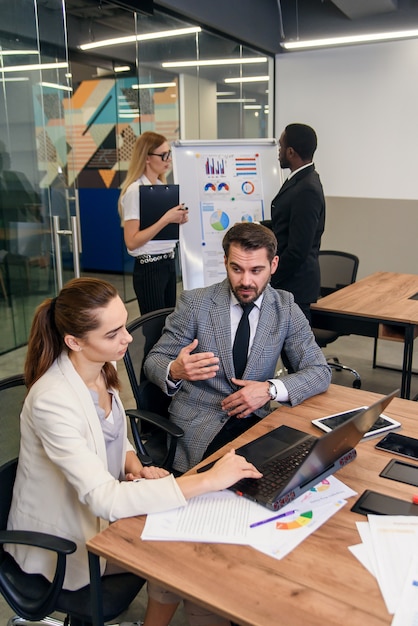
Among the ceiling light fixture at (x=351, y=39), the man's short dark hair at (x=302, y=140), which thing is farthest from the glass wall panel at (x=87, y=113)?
the man's short dark hair at (x=302, y=140)

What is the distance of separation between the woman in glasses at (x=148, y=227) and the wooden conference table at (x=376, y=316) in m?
0.91

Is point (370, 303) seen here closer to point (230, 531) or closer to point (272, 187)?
point (272, 187)

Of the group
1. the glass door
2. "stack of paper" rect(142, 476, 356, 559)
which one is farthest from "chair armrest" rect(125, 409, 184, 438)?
the glass door

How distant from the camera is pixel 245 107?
6582 mm

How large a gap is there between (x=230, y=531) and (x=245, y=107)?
5936 mm

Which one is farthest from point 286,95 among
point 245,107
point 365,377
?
point 365,377

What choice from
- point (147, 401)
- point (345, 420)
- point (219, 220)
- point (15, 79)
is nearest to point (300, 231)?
point (219, 220)

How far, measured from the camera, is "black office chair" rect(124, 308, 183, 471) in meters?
2.11

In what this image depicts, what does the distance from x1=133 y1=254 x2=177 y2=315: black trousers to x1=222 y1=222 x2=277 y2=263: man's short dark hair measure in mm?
1377

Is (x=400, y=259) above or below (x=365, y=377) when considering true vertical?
above

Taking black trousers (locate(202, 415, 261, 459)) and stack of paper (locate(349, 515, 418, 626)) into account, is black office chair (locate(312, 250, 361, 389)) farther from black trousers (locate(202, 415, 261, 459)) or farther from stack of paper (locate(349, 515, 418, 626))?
stack of paper (locate(349, 515, 418, 626))

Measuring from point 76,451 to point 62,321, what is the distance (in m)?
0.35

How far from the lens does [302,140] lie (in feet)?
11.1

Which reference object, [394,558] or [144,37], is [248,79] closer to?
[144,37]
